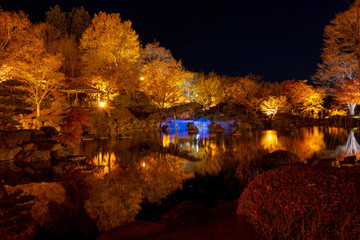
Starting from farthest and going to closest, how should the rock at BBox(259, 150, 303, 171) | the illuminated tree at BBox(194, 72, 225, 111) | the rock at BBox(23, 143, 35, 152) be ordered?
the illuminated tree at BBox(194, 72, 225, 111), the rock at BBox(23, 143, 35, 152), the rock at BBox(259, 150, 303, 171)

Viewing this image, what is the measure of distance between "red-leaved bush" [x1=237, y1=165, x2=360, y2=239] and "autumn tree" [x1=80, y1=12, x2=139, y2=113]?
24828mm

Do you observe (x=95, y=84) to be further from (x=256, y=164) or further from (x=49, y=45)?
(x=256, y=164)

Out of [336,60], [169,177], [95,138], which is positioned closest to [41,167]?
[169,177]

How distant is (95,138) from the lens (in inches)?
832

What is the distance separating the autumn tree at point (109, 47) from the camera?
88.1 ft

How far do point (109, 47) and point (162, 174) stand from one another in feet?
74.1

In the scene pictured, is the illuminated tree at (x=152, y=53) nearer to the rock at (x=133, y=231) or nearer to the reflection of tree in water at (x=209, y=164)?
the reflection of tree in water at (x=209, y=164)

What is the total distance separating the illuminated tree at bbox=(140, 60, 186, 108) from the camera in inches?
1080

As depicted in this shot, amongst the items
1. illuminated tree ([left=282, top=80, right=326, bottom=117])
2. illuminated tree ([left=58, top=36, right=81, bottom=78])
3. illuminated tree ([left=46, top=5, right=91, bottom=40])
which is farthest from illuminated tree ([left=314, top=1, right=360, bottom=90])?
illuminated tree ([left=46, top=5, right=91, bottom=40])

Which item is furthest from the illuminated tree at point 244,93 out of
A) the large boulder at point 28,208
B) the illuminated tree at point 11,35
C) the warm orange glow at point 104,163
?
the large boulder at point 28,208

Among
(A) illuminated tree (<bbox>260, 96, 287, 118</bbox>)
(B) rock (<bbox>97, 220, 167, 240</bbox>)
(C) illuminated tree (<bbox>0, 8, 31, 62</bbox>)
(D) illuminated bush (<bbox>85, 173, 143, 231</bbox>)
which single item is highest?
(C) illuminated tree (<bbox>0, 8, 31, 62</bbox>)

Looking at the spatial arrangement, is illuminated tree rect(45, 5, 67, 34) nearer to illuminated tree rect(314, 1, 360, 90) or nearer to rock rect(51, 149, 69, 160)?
rock rect(51, 149, 69, 160)

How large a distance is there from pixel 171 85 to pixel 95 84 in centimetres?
921

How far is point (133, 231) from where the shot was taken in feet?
14.2
